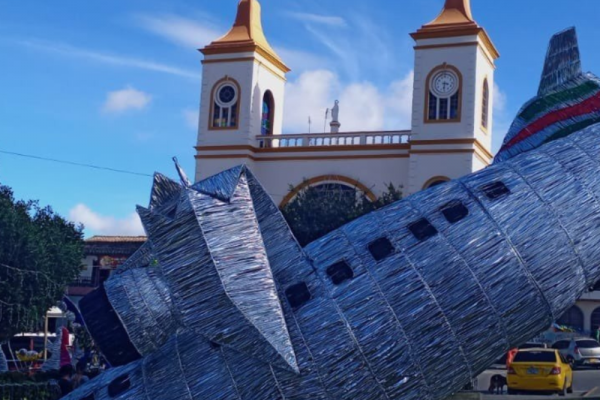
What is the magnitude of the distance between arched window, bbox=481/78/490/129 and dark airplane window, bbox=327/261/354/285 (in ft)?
107

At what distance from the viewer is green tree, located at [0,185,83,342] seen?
2588 cm

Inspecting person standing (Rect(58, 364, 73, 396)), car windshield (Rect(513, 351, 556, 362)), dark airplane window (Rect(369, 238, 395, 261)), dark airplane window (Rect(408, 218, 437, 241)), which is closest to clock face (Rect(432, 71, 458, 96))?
car windshield (Rect(513, 351, 556, 362))

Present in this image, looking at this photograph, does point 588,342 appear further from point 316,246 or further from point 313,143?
point 316,246

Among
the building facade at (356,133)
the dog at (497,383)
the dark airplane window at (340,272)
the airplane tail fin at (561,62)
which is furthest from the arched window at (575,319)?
the dark airplane window at (340,272)

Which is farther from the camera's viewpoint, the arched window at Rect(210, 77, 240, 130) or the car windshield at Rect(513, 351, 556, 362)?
the arched window at Rect(210, 77, 240, 130)

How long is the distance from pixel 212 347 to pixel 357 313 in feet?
4.52

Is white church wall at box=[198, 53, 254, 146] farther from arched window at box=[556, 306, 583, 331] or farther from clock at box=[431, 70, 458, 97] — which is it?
arched window at box=[556, 306, 583, 331]

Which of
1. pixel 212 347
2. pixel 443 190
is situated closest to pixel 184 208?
pixel 212 347

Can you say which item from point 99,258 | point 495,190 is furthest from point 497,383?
point 99,258

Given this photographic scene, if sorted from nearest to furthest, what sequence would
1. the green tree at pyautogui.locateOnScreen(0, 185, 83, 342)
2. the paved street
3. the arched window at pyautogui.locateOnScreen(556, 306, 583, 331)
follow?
the paved street < the green tree at pyautogui.locateOnScreen(0, 185, 83, 342) < the arched window at pyautogui.locateOnScreen(556, 306, 583, 331)

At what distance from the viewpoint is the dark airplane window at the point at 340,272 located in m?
7.30

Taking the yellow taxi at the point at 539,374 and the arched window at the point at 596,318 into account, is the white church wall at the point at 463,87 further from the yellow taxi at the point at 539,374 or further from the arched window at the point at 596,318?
the yellow taxi at the point at 539,374

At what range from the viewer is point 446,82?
37.7 metres

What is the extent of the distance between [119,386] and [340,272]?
242 cm
